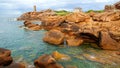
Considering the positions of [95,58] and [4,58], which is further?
[95,58]

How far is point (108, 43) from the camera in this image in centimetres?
3303

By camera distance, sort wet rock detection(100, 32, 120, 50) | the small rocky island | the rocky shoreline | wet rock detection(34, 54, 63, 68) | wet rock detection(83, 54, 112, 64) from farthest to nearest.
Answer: the rocky shoreline
wet rock detection(100, 32, 120, 50)
wet rock detection(83, 54, 112, 64)
the small rocky island
wet rock detection(34, 54, 63, 68)

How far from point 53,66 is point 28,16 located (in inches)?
4424

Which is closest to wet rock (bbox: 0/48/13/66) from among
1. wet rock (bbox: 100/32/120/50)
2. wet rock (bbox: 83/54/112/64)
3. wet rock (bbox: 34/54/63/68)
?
wet rock (bbox: 34/54/63/68)

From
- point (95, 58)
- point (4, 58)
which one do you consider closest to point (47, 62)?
point (4, 58)

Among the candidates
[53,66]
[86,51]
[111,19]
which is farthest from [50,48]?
[111,19]

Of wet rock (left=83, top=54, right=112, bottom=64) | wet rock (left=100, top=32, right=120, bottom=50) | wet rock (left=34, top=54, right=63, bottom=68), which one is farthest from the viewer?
wet rock (left=100, top=32, right=120, bottom=50)

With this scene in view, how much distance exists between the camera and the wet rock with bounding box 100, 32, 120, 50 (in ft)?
108

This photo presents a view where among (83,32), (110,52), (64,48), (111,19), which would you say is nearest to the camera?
(110,52)

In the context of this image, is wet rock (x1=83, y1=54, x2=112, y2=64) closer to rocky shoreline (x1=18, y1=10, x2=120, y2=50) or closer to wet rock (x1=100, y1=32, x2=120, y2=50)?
wet rock (x1=100, y1=32, x2=120, y2=50)

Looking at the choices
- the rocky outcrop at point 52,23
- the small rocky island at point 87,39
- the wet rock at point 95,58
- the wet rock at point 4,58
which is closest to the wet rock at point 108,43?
the small rocky island at point 87,39

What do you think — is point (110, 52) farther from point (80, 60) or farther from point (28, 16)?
point (28, 16)

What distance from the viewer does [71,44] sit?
36.3 metres

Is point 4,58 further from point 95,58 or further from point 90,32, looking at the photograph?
point 90,32
